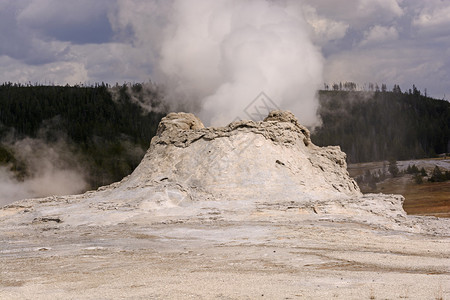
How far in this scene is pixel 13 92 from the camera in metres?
92.6

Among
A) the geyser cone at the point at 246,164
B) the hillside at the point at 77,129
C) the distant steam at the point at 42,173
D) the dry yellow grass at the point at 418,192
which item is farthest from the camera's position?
the hillside at the point at 77,129

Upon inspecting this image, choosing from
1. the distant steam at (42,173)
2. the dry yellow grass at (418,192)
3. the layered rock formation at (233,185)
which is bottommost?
the dry yellow grass at (418,192)

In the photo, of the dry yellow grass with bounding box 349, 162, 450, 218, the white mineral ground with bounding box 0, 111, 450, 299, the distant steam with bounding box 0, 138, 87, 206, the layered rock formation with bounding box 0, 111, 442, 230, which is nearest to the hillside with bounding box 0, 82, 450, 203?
the distant steam with bounding box 0, 138, 87, 206

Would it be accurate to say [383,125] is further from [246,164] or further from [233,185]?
[233,185]

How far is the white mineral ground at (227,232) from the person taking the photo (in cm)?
1028

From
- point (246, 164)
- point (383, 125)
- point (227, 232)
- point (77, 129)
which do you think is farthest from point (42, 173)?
point (227, 232)

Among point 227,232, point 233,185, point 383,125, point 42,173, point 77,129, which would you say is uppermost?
point 77,129

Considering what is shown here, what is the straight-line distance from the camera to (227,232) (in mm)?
17125

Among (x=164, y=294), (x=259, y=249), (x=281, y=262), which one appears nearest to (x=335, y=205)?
(x=259, y=249)

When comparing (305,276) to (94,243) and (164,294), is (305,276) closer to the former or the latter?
(164,294)

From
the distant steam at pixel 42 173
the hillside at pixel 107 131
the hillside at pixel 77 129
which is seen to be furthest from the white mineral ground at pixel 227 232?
the hillside at pixel 77 129

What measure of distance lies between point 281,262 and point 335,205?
780cm

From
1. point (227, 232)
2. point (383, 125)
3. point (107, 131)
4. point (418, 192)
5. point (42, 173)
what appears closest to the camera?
point (227, 232)

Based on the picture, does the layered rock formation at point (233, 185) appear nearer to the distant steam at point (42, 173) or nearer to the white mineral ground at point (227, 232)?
the white mineral ground at point (227, 232)
